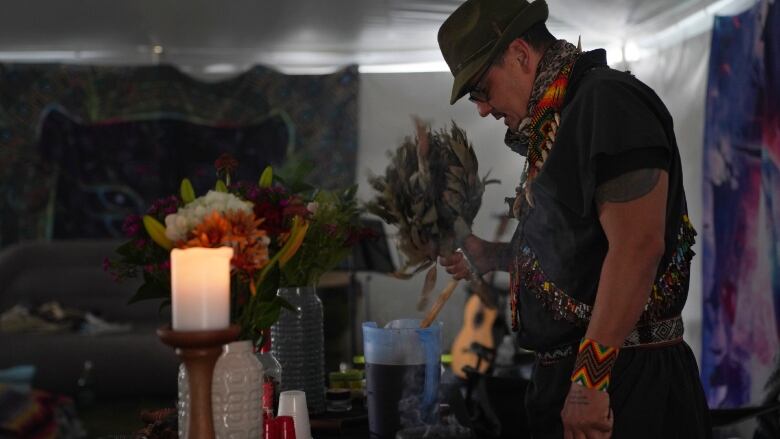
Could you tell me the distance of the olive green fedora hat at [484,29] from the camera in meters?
1.36

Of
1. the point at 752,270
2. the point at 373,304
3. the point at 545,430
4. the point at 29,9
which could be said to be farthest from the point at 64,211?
the point at 545,430

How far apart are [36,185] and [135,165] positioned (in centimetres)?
69

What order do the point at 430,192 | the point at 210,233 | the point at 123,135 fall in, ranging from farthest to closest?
the point at 123,135, the point at 430,192, the point at 210,233

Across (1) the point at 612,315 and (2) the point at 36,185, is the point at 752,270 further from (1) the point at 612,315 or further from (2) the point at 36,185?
(2) the point at 36,185

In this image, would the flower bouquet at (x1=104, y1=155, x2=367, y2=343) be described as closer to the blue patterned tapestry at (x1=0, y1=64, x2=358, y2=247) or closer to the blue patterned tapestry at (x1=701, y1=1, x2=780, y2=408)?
the blue patterned tapestry at (x1=701, y1=1, x2=780, y2=408)

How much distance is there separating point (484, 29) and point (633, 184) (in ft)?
1.34

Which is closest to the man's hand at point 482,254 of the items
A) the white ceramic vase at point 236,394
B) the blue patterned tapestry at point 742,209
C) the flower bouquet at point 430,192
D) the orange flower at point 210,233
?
the flower bouquet at point 430,192

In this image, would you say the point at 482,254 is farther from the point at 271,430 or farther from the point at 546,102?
the point at 271,430

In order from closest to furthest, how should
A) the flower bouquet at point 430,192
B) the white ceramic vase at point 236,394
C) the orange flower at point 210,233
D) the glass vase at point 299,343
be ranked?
the orange flower at point 210,233 → the white ceramic vase at point 236,394 → the flower bouquet at point 430,192 → the glass vase at point 299,343

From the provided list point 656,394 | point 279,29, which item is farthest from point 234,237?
point 279,29

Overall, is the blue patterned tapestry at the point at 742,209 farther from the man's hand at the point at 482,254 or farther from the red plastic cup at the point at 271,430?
the red plastic cup at the point at 271,430

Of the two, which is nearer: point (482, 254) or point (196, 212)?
point (196, 212)

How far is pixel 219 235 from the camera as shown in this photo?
977 millimetres

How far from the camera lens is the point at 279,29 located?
4781mm
